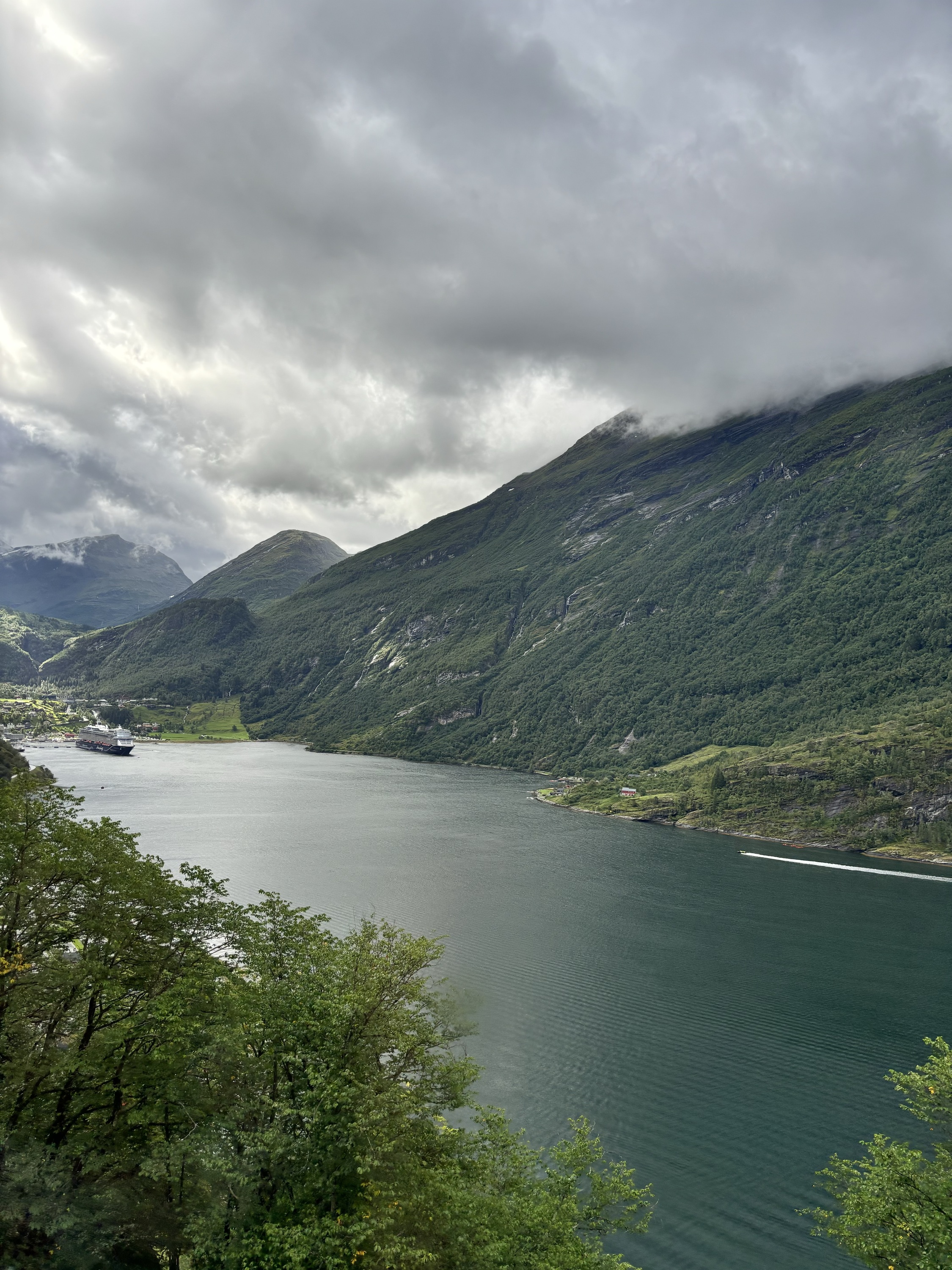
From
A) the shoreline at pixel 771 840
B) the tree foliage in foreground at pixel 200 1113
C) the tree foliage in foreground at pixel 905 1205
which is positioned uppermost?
the tree foliage in foreground at pixel 200 1113

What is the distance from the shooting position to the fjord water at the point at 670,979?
41.8 meters

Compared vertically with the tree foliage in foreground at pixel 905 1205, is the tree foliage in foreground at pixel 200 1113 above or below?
above

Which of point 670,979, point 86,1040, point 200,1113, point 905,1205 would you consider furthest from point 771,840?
point 86,1040

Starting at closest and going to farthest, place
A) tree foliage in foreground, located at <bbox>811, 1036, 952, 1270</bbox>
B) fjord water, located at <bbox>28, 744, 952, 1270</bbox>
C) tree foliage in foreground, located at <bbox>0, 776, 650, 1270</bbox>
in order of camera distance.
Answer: tree foliage in foreground, located at <bbox>0, 776, 650, 1270</bbox>
tree foliage in foreground, located at <bbox>811, 1036, 952, 1270</bbox>
fjord water, located at <bbox>28, 744, 952, 1270</bbox>

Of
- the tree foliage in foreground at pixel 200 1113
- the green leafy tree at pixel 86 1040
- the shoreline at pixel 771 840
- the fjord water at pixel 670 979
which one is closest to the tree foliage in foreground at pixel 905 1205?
the fjord water at pixel 670 979

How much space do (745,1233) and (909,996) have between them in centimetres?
4657

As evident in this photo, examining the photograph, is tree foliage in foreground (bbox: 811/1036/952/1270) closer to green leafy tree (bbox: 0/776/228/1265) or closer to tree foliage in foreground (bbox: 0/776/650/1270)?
tree foliage in foreground (bbox: 0/776/650/1270)

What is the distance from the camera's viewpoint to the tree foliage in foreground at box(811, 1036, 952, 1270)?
2573cm

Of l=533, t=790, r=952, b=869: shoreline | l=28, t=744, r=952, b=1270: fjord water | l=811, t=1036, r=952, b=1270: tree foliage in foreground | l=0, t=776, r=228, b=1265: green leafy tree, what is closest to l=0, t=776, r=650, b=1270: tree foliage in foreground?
l=0, t=776, r=228, b=1265: green leafy tree

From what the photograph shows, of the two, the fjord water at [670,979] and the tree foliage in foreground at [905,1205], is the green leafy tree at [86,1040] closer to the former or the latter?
the fjord water at [670,979]

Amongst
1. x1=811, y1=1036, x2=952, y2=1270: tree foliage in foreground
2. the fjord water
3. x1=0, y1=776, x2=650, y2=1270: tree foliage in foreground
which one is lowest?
the fjord water

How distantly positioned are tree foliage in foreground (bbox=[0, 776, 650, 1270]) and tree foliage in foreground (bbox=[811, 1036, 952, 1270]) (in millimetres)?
9394

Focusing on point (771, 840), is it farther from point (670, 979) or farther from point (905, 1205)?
point (905, 1205)

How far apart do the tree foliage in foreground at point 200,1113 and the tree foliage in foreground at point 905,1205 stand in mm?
9394
